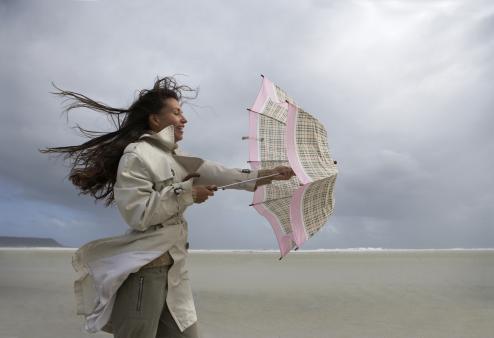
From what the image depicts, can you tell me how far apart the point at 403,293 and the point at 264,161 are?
6.64 meters

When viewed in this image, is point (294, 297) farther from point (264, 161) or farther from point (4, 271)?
point (4, 271)

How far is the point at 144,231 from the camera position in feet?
7.96

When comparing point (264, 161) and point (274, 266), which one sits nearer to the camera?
point (264, 161)

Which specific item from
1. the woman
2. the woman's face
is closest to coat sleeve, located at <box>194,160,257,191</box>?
the woman

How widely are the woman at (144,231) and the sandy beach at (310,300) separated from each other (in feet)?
12.0

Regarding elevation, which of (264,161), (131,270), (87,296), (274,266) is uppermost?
(264,161)

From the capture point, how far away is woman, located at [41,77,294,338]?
2.35 meters

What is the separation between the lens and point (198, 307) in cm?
757

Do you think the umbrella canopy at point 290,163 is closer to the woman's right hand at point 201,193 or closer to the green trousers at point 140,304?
the woman's right hand at point 201,193

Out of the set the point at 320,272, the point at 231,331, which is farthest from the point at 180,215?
the point at 320,272

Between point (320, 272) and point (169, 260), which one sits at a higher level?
point (169, 260)

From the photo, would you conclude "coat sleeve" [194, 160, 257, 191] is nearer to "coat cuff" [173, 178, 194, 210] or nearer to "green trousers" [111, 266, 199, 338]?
"coat cuff" [173, 178, 194, 210]

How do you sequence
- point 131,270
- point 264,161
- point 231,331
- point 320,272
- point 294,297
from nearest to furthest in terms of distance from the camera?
point 131,270 → point 264,161 → point 231,331 → point 294,297 → point 320,272

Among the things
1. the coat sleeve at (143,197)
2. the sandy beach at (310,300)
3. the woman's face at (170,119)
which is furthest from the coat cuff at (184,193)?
the sandy beach at (310,300)
